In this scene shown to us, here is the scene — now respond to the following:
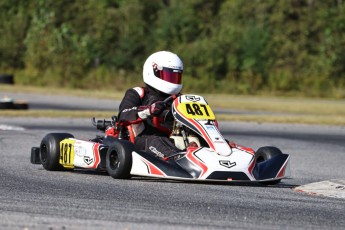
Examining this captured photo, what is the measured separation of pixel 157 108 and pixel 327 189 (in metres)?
1.96

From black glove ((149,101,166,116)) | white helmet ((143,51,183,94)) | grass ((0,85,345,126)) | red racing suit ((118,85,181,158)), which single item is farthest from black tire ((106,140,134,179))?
grass ((0,85,345,126))

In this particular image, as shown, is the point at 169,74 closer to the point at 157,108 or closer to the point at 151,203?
the point at 157,108

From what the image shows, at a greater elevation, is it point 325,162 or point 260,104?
point 325,162

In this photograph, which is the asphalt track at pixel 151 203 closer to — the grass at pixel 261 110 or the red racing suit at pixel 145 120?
the red racing suit at pixel 145 120

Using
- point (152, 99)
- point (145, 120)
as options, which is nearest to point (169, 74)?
→ point (152, 99)

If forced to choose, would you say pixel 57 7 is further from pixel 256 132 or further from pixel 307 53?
pixel 256 132

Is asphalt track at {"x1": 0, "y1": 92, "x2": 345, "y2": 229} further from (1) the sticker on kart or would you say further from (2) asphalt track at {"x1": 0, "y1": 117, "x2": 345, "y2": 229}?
(1) the sticker on kart

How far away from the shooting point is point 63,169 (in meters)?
10.7

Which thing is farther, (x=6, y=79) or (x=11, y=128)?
(x=6, y=79)

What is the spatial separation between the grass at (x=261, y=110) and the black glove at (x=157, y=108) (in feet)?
41.5

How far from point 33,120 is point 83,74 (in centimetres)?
1886

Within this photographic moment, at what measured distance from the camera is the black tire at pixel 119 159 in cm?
926

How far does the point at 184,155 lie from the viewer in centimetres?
907

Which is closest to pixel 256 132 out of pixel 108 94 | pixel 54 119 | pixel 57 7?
pixel 54 119
